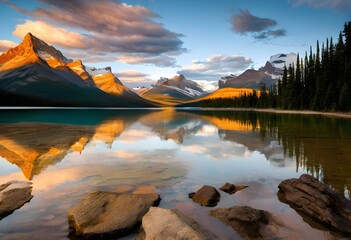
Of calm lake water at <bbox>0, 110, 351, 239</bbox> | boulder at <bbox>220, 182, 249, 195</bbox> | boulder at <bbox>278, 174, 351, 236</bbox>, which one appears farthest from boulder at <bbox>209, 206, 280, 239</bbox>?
boulder at <bbox>220, 182, 249, 195</bbox>

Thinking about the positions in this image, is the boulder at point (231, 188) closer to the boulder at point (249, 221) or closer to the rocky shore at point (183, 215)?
the rocky shore at point (183, 215)

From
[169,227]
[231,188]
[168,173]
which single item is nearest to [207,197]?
[231,188]

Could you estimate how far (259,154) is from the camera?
25797mm

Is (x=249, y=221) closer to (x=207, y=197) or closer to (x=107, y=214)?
(x=207, y=197)

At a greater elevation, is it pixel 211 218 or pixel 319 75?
pixel 319 75

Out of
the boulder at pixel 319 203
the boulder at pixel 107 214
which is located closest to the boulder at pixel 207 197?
the boulder at pixel 107 214

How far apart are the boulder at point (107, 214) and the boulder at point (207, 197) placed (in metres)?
2.21

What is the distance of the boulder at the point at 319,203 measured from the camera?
10669 millimetres

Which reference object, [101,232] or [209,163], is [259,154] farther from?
[101,232]

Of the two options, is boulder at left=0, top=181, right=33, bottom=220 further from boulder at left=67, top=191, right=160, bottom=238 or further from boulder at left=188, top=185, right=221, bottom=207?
boulder at left=188, top=185, right=221, bottom=207

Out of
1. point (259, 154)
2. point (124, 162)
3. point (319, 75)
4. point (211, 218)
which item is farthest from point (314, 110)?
point (211, 218)

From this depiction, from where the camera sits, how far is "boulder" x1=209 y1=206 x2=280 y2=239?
1010 cm

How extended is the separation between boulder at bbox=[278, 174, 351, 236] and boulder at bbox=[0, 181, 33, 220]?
12.2m

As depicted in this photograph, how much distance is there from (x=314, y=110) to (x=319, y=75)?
43.2 feet
